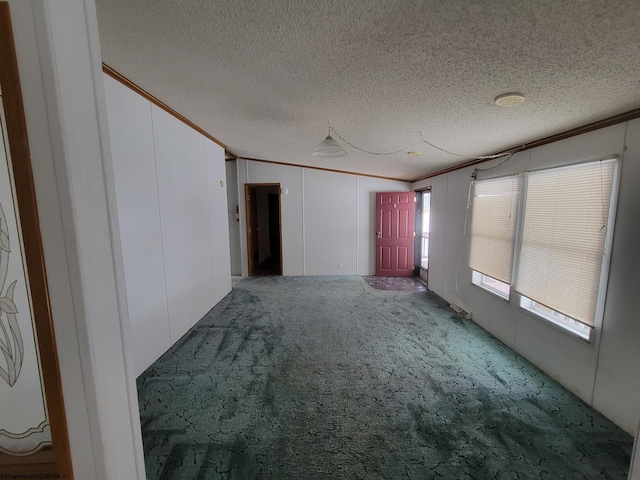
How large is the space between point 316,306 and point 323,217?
7.56ft

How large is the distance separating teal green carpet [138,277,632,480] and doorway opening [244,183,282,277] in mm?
2905

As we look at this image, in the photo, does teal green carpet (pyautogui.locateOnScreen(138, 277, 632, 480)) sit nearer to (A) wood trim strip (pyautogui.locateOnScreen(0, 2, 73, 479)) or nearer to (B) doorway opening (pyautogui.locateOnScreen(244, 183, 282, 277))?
(A) wood trim strip (pyautogui.locateOnScreen(0, 2, 73, 479))

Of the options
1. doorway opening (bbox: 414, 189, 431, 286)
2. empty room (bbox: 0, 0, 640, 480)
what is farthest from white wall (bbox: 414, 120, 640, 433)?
doorway opening (bbox: 414, 189, 431, 286)

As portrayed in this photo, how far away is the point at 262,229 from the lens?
7.20 meters

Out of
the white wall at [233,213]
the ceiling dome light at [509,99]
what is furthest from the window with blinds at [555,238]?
the white wall at [233,213]

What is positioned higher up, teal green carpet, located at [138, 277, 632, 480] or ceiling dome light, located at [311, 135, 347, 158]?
ceiling dome light, located at [311, 135, 347, 158]

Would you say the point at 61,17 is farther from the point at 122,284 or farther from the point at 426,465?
the point at 426,465

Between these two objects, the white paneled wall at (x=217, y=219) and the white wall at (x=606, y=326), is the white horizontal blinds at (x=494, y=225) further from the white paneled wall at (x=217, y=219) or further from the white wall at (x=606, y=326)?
the white paneled wall at (x=217, y=219)

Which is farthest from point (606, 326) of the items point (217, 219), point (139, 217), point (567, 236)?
point (217, 219)

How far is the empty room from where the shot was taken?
0.57m

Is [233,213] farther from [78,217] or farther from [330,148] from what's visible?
[78,217]

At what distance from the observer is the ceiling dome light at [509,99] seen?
63.4 inches

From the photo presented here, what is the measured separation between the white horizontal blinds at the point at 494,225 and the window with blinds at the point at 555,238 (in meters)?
0.01

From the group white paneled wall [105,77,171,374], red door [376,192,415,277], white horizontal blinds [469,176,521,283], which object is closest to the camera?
white paneled wall [105,77,171,374]
